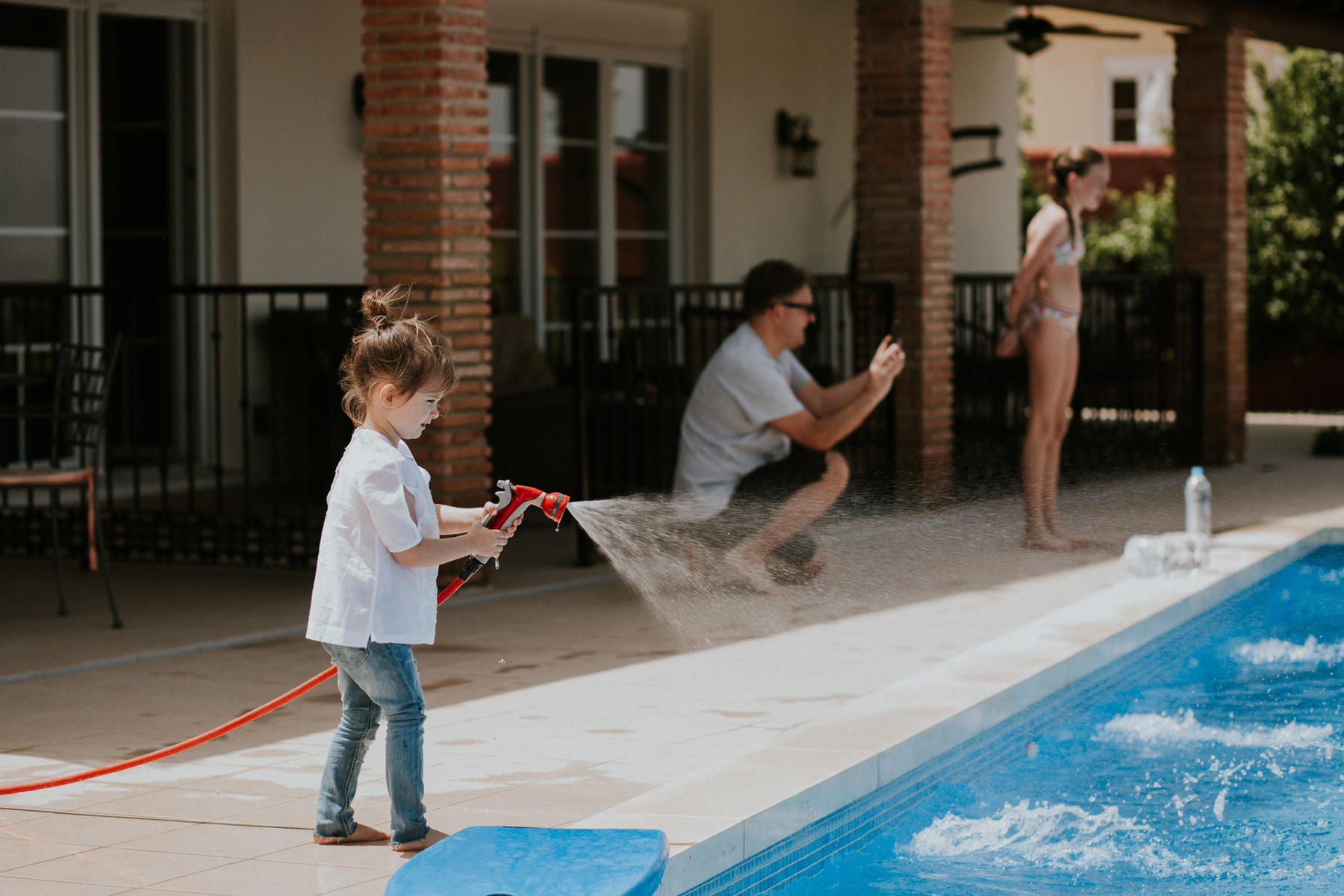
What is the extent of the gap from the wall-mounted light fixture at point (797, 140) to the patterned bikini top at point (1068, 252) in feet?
17.1

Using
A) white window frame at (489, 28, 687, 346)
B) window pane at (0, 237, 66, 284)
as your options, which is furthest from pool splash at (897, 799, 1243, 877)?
white window frame at (489, 28, 687, 346)

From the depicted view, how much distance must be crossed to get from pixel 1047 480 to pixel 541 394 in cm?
292

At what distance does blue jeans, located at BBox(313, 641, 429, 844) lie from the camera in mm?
3420

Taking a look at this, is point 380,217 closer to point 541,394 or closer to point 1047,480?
point 541,394

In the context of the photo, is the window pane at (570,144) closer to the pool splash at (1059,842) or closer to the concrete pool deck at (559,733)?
the concrete pool deck at (559,733)

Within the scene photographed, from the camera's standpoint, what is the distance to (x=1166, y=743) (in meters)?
5.18

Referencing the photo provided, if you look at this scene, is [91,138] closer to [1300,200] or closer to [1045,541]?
[1045,541]

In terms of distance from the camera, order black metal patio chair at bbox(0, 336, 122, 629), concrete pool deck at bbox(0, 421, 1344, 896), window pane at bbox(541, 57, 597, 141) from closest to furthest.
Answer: concrete pool deck at bbox(0, 421, 1344, 896), black metal patio chair at bbox(0, 336, 122, 629), window pane at bbox(541, 57, 597, 141)

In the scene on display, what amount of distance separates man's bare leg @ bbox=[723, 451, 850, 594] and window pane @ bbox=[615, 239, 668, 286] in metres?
5.76

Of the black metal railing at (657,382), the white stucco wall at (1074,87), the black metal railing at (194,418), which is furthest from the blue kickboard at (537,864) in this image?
the white stucco wall at (1074,87)

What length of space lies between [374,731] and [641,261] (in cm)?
903

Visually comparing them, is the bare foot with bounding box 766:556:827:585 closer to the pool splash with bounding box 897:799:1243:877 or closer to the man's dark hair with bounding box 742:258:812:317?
the man's dark hair with bounding box 742:258:812:317

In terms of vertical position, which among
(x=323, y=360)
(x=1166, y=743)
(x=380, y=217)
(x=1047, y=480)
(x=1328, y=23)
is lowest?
(x=1166, y=743)

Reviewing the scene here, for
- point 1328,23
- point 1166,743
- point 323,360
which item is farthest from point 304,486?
point 1328,23
